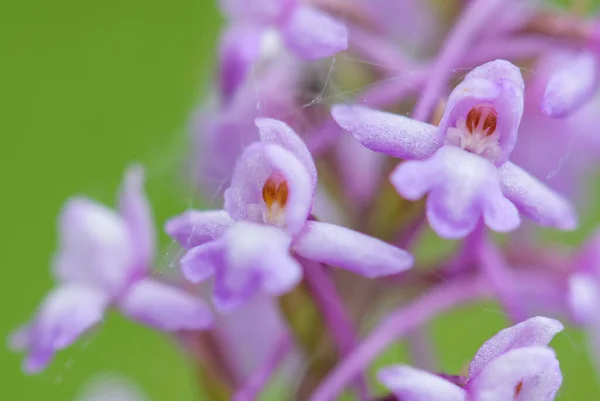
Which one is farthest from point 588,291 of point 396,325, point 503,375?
point 503,375

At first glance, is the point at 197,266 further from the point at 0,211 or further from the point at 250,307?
the point at 0,211

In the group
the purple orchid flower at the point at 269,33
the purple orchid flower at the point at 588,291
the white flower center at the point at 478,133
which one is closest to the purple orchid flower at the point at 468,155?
the white flower center at the point at 478,133

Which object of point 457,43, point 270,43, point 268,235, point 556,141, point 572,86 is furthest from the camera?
point 556,141

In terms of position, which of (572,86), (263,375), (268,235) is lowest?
(263,375)

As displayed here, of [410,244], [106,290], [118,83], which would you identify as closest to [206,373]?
[106,290]

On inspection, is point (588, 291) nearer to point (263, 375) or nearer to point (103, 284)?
point (263, 375)

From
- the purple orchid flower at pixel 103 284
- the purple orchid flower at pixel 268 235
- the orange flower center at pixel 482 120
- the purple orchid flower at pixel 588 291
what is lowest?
the purple orchid flower at pixel 103 284

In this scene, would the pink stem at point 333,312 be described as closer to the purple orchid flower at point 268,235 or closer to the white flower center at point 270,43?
the purple orchid flower at point 268,235
